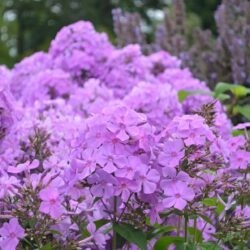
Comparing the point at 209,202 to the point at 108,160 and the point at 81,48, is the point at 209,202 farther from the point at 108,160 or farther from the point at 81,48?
the point at 81,48

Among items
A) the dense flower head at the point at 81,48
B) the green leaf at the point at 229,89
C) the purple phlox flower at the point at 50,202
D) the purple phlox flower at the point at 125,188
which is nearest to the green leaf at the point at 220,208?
the purple phlox flower at the point at 125,188

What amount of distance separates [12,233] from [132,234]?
1.04ft

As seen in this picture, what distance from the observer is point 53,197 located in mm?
1777

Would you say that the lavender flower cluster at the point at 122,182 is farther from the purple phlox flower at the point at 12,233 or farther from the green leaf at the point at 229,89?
the green leaf at the point at 229,89

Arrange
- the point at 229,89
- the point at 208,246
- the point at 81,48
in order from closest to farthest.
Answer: the point at 208,246 < the point at 229,89 < the point at 81,48

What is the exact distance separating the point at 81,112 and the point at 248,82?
125 centimetres

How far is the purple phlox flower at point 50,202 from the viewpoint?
176 cm

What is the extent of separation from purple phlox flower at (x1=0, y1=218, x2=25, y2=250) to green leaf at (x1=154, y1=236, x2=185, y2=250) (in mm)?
414

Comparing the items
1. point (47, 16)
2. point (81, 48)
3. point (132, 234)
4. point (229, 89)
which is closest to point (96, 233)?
point (132, 234)

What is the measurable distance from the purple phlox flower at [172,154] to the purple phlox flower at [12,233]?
41cm

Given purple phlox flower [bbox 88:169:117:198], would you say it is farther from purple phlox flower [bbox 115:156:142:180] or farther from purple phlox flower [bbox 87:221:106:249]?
purple phlox flower [bbox 87:221:106:249]

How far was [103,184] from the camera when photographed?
1780 mm

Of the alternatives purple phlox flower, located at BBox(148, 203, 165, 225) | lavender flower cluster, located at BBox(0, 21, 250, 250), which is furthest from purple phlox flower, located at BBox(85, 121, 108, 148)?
purple phlox flower, located at BBox(148, 203, 165, 225)

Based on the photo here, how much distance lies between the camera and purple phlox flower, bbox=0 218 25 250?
1800mm
